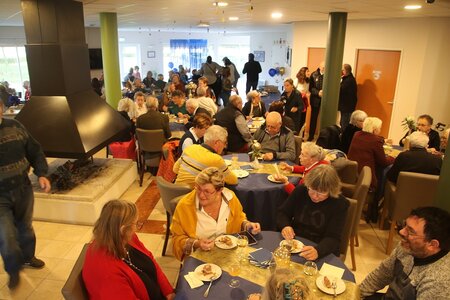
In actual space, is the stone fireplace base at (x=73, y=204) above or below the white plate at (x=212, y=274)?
below

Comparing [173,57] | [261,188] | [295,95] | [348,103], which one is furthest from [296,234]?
[173,57]

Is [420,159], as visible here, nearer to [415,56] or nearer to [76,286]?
[76,286]

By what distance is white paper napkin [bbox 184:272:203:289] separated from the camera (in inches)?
80.2

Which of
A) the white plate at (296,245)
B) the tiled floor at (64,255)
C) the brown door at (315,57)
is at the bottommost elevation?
the tiled floor at (64,255)

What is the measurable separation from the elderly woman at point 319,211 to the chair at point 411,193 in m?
1.32

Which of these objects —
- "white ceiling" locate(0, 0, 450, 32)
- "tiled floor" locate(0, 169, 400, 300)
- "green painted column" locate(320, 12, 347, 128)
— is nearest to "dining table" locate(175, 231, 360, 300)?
"tiled floor" locate(0, 169, 400, 300)

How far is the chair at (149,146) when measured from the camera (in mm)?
5242

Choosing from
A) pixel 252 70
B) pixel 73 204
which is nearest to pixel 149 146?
pixel 73 204

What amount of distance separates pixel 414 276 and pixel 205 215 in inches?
53.6

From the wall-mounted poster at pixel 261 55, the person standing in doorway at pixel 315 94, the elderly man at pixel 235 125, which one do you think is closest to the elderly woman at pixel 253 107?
the elderly man at pixel 235 125

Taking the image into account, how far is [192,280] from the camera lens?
208cm

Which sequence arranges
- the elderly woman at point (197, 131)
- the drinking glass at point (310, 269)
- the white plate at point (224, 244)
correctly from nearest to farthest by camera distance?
the drinking glass at point (310, 269) → the white plate at point (224, 244) → the elderly woman at point (197, 131)

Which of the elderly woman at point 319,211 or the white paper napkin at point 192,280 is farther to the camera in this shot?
the elderly woman at point 319,211

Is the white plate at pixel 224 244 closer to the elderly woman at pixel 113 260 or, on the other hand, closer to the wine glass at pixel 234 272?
the wine glass at pixel 234 272
